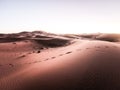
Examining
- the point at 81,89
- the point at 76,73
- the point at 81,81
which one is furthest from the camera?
the point at 76,73

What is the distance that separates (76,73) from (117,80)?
1358mm

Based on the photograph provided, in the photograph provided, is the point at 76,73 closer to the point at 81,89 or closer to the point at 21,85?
the point at 81,89

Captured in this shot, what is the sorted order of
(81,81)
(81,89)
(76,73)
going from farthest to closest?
(76,73)
(81,81)
(81,89)

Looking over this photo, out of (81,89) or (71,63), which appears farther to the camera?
(71,63)

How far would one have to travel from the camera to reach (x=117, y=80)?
18.7ft

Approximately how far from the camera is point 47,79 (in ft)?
19.7

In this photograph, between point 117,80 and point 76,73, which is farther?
point 76,73

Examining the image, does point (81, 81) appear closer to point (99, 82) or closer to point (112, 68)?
point (99, 82)

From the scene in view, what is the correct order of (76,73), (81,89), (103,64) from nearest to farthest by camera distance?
1. (81,89)
2. (76,73)
3. (103,64)

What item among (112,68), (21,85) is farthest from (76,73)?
(21,85)

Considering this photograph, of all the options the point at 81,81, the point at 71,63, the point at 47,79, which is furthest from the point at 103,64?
the point at 47,79

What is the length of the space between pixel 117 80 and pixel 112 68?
3.22ft

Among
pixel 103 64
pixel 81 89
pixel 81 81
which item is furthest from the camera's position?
pixel 103 64

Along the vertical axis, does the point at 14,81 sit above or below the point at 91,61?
below
